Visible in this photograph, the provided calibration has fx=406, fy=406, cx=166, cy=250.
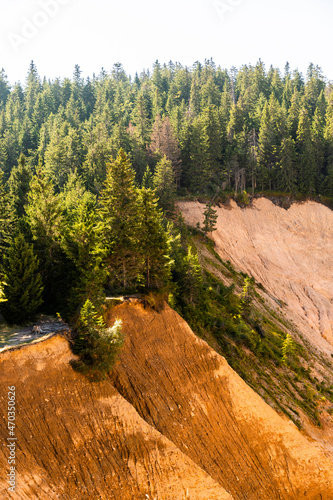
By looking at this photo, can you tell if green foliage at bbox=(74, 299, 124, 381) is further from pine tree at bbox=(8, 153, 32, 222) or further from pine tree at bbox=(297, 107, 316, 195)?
pine tree at bbox=(297, 107, 316, 195)

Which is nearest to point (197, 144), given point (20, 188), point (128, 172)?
point (20, 188)

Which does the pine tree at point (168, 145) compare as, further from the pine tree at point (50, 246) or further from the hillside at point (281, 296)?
the pine tree at point (50, 246)

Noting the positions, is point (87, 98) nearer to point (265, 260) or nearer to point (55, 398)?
point (265, 260)

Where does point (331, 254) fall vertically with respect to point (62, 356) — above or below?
below

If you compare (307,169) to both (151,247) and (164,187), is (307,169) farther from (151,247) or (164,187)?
(151,247)

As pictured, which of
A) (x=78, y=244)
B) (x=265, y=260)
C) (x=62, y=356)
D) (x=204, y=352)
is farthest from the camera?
(x=265, y=260)

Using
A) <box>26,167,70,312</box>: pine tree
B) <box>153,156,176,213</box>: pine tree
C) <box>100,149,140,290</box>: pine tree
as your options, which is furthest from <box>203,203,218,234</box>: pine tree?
<box>26,167,70,312</box>: pine tree

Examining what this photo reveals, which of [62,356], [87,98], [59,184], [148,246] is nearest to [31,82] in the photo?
[87,98]
